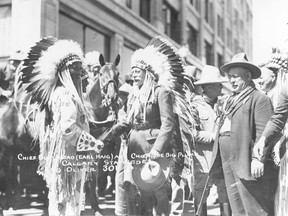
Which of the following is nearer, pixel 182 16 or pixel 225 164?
pixel 225 164

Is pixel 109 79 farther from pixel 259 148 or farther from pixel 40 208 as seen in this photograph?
pixel 259 148

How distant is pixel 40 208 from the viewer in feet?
15.0

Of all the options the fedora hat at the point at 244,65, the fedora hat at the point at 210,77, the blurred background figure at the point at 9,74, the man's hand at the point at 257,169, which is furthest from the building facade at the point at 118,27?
the man's hand at the point at 257,169

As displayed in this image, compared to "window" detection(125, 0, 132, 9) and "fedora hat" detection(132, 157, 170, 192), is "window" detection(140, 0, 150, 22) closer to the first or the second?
"window" detection(125, 0, 132, 9)

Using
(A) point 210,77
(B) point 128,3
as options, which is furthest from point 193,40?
(A) point 210,77

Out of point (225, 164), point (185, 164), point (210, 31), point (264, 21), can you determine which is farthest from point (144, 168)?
point (210, 31)

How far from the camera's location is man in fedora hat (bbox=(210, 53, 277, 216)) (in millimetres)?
3260

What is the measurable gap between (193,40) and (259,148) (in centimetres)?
271

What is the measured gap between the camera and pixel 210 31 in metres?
5.11

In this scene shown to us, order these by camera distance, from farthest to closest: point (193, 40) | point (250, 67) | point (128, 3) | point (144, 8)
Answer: point (144, 8) → point (128, 3) → point (193, 40) → point (250, 67)

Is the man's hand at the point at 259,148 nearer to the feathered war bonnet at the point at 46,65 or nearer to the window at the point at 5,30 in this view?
the feathered war bonnet at the point at 46,65

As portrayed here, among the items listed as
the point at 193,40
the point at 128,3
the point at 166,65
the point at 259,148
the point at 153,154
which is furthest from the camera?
the point at 128,3

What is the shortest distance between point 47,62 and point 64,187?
3.75 ft

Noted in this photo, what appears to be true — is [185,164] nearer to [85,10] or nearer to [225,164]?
[225,164]
